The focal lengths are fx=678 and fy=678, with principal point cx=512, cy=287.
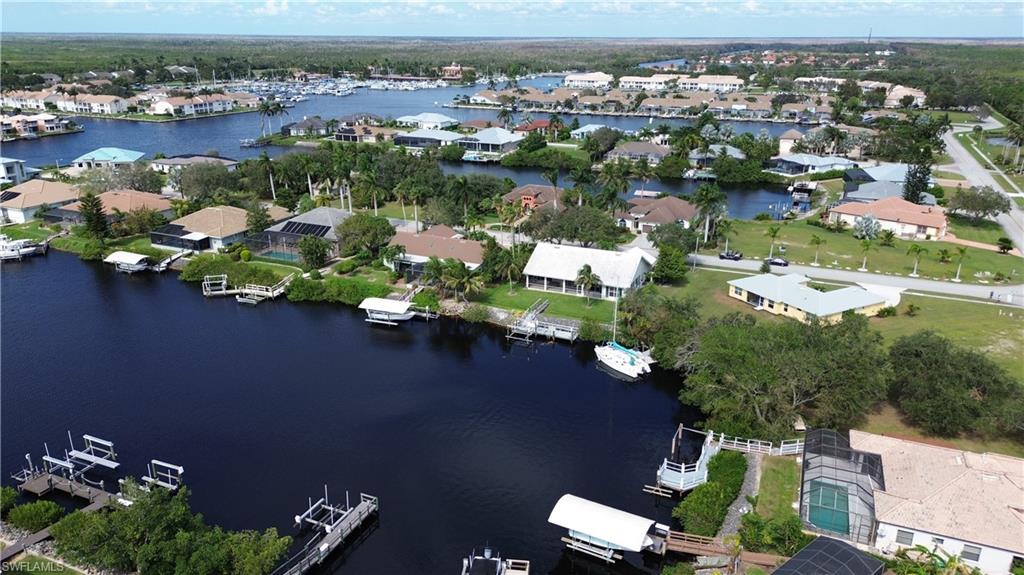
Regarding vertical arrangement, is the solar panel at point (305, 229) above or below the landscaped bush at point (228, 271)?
above

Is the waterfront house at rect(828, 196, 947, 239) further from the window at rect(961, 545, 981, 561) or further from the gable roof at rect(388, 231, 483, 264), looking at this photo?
the window at rect(961, 545, 981, 561)

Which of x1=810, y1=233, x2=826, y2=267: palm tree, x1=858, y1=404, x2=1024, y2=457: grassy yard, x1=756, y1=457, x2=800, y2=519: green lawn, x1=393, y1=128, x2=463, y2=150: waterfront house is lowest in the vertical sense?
x1=858, y1=404, x2=1024, y2=457: grassy yard

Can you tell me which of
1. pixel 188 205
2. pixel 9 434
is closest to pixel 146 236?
pixel 188 205

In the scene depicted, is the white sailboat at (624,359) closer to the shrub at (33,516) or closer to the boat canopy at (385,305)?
the boat canopy at (385,305)

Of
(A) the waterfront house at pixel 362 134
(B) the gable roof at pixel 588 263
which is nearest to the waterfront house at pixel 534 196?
(B) the gable roof at pixel 588 263

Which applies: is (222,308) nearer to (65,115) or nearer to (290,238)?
(290,238)

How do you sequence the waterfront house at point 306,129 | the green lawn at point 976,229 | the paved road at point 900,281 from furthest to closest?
the waterfront house at point 306,129 → the green lawn at point 976,229 → the paved road at point 900,281

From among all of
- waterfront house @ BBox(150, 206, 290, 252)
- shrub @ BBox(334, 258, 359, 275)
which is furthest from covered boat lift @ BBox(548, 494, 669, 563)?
waterfront house @ BBox(150, 206, 290, 252)
